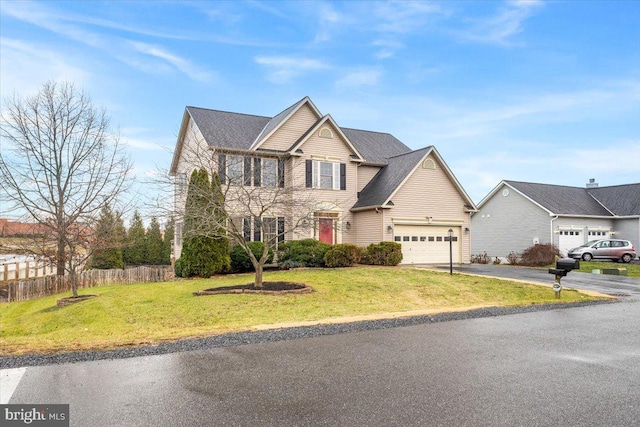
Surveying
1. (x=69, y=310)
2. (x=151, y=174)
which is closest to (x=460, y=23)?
(x=151, y=174)

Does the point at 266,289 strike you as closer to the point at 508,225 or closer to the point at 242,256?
the point at 242,256

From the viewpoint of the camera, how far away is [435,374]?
17.4 ft

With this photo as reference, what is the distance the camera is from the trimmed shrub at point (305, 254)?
62.8 ft

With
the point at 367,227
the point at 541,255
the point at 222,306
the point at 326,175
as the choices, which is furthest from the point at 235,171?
the point at 541,255

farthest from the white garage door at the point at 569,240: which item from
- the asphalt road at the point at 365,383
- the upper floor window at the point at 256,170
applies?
the asphalt road at the point at 365,383

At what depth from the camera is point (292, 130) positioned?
22734 millimetres

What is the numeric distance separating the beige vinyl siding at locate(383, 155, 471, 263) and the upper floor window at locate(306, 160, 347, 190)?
311cm

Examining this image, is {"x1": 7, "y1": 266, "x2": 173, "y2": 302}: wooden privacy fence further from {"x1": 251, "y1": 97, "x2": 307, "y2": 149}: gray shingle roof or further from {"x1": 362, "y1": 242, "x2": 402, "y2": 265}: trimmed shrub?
{"x1": 362, "y1": 242, "x2": 402, "y2": 265}: trimmed shrub

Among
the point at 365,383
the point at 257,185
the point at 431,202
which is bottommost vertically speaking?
the point at 365,383

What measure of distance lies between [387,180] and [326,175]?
352 centimetres

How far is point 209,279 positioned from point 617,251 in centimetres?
2667

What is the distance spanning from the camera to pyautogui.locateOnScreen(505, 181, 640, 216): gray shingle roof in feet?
102

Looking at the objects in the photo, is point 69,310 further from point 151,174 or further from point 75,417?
point 75,417

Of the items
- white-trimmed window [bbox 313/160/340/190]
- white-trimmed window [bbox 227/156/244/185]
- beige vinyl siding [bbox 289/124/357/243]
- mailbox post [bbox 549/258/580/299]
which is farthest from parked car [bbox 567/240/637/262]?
white-trimmed window [bbox 227/156/244/185]
